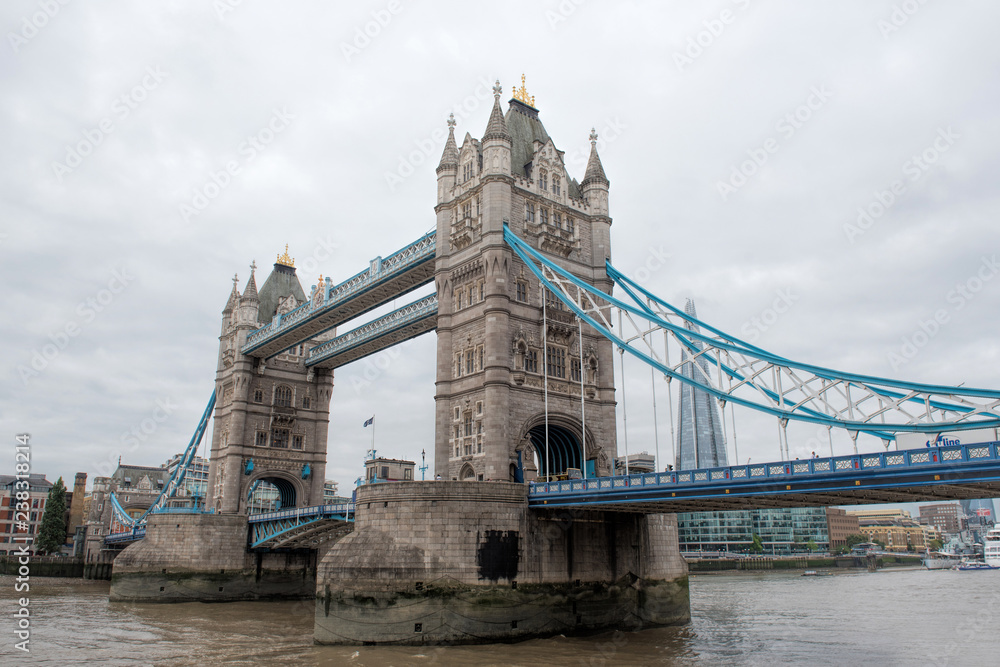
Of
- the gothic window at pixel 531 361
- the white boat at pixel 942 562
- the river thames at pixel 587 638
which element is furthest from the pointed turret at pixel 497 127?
the white boat at pixel 942 562

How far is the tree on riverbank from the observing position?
90438 mm

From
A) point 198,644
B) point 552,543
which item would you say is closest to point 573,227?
point 552,543

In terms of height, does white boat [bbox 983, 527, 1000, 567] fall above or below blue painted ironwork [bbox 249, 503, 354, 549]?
below

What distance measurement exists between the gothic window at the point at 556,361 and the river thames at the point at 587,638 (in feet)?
43.8

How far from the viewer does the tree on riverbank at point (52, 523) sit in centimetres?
9044

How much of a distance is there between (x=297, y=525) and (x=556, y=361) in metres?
20.8

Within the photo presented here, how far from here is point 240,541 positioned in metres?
54.3

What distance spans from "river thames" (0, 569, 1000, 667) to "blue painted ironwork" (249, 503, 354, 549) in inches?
168

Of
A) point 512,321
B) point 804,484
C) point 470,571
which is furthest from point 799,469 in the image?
point 512,321

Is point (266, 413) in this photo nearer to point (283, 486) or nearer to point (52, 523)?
point (283, 486)

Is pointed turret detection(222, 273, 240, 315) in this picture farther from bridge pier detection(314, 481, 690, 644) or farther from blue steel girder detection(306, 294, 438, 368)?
bridge pier detection(314, 481, 690, 644)

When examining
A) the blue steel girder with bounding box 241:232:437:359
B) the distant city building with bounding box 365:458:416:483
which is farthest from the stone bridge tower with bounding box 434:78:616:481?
the distant city building with bounding box 365:458:416:483

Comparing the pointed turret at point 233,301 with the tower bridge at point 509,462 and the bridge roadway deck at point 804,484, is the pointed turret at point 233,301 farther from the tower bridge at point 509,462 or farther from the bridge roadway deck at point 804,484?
the bridge roadway deck at point 804,484

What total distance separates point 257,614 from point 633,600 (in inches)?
894
